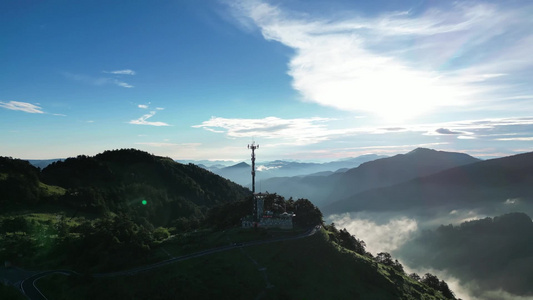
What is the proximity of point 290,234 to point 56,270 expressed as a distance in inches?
2450

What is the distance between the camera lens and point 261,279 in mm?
68688

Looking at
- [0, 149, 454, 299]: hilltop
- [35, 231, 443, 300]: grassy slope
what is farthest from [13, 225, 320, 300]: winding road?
[35, 231, 443, 300]: grassy slope

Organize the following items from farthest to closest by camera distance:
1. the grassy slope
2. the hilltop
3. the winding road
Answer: the hilltop < the winding road < the grassy slope

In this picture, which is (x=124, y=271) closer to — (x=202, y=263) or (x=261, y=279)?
(x=202, y=263)

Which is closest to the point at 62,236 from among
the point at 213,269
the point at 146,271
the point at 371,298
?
the point at 146,271

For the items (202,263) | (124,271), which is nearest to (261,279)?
(202,263)

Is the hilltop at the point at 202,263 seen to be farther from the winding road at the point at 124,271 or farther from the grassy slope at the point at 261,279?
the winding road at the point at 124,271

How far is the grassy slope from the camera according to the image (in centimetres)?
6256

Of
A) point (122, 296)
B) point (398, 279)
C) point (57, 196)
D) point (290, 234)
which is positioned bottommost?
point (398, 279)

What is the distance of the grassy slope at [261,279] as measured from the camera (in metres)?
62.6

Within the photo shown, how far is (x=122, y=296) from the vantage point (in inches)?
2410

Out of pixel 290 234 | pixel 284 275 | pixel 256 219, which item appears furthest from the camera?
pixel 256 219

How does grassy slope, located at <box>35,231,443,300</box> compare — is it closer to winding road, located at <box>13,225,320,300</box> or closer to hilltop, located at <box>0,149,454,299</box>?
hilltop, located at <box>0,149,454,299</box>

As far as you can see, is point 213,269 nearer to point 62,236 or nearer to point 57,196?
point 62,236
